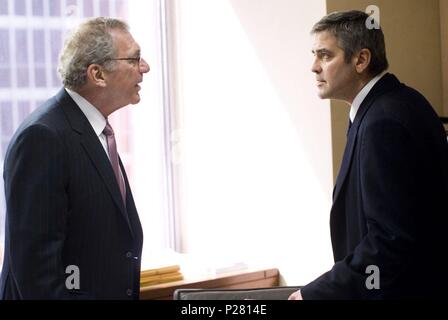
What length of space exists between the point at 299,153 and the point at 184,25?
100 centimetres

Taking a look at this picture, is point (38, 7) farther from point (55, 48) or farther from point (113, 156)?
point (113, 156)

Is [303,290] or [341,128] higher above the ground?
[341,128]

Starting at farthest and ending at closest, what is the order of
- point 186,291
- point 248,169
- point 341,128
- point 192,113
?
point 192,113 → point 248,169 → point 341,128 → point 186,291

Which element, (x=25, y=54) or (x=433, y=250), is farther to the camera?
(x=25, y=54)

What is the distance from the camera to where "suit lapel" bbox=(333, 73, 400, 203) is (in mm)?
1869

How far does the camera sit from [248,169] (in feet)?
10.1

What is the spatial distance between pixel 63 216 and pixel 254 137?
4.47 ft

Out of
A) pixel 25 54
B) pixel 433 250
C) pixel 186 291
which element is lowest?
pixel 186 291

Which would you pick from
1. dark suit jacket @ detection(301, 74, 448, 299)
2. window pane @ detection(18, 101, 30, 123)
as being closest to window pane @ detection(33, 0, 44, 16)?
window pane @ detection(18, 101, 30, 123)

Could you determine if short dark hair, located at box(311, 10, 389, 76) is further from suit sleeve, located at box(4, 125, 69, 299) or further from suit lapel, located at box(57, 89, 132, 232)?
suit sleeve, located at box(4, 125, 69, 299)

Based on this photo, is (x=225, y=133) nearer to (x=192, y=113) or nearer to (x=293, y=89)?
(x=192, y=113)

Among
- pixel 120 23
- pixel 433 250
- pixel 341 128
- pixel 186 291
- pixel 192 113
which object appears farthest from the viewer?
pixel 192 113
